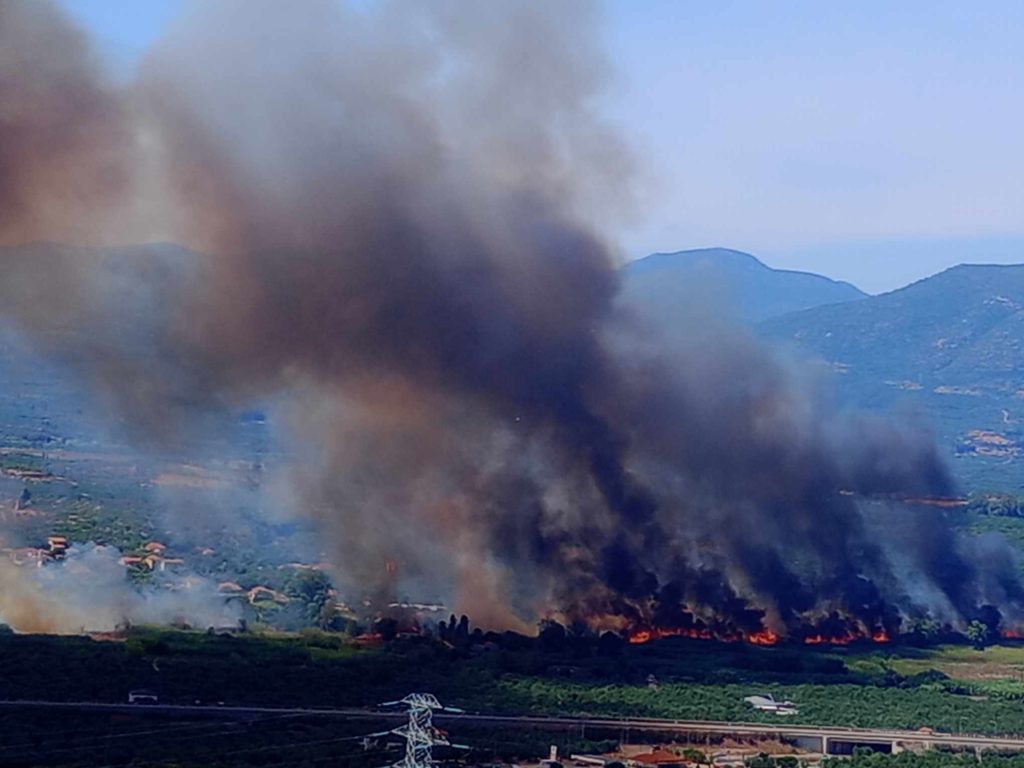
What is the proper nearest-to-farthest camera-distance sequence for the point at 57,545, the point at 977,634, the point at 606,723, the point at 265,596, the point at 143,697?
the point at 143,697 → the point at 606,723 → the point at 265,596 → the point at 57,545 → the point at 977,634

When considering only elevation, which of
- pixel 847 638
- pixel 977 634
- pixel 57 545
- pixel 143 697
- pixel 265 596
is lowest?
pixel 143 697

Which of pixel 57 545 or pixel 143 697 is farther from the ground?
pixel 57 545

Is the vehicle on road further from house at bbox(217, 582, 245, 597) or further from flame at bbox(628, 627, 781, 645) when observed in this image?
flame at bbox(628, 627, 781, 645)

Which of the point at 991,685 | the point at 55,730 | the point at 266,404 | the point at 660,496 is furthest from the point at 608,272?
the point at 55,730

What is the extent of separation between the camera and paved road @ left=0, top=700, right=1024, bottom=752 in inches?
1978

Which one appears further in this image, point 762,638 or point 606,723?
point 762,638

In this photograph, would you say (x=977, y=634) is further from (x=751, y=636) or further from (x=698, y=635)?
(x=698, y=635)

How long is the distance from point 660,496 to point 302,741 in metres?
28.7

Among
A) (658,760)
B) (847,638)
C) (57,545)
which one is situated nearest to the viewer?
(658,760)

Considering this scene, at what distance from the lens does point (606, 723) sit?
5488cm

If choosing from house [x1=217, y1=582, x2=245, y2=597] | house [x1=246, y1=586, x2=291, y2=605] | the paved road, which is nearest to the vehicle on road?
the paved road

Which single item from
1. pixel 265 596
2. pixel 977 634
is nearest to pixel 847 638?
pixel 977 634

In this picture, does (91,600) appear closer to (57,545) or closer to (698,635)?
(57,545)

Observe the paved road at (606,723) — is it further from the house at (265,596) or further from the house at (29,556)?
the house at (29,556)
